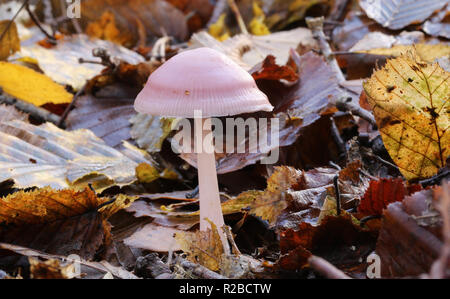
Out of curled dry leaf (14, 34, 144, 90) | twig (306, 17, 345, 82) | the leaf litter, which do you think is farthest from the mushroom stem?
curled dry leaf (14, 34, 144, 90)

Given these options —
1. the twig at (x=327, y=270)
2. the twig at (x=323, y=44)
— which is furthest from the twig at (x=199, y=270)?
the twig at (x=323, y=44)

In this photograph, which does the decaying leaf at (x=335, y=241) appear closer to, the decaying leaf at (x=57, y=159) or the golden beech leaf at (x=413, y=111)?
the golden beech leaf at (x=413, y=111)

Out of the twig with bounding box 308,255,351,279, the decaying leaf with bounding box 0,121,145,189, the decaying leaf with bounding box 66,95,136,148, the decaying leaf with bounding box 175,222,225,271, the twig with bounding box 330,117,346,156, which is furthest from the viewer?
the decaying leaf with bounding box 66,95,136,148

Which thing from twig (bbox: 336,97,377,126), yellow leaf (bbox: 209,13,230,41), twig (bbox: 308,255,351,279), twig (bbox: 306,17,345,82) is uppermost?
twig (bbox: 306,17,345,82)

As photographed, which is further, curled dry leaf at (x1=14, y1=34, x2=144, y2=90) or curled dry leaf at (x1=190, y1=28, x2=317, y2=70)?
curled dry leaf at (x1=14, y1=34, x2=144, y2=90)

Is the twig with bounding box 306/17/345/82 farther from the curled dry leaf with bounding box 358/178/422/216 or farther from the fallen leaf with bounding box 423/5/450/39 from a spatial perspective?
the curled dry leaf with bounding box 358/178/422/216

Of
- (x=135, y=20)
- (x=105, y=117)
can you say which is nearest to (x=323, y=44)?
(x=105, y=117)

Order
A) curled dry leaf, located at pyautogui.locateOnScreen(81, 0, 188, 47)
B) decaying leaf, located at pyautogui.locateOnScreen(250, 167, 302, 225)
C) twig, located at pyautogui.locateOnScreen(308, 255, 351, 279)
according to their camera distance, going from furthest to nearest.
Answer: curled dry leaf, located at pyautogui.locateOnScreen(81, 0, 188, 47), decaying leaf, located at pyautogui.locateOnScreen(250, 167, 302, 225), twig, located at pyautogui.locateOnScreen(308, 255, 351, 279)
